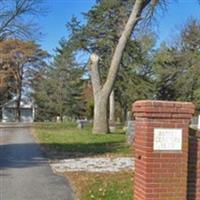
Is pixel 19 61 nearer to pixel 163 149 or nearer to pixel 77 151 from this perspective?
pixel 77 151

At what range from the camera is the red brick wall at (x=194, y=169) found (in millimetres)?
8523

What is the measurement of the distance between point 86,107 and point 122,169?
215 feet

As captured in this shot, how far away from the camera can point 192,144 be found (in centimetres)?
852

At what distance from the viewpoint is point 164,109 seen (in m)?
8.12

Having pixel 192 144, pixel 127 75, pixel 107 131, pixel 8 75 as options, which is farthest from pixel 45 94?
pixel 192 144

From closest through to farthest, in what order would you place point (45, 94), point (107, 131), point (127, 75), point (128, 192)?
point (128, 192) < point (107, 131) < point (127, 75) < point (45, 94)

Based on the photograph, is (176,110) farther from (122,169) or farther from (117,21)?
(117,21)

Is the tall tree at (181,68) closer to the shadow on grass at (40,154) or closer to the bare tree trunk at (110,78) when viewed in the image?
the bare tree trunk at (110,78)

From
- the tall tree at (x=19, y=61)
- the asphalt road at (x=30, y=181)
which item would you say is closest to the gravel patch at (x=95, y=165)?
the asphalt road at (x=30, y=181)

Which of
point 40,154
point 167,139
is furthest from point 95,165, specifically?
point 167,139

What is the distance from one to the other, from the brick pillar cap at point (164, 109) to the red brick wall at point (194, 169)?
19.1 inches

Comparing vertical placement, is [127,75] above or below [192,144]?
above

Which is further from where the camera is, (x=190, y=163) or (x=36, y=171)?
(x=36, y=171)

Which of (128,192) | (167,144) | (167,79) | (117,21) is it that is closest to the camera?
(167,144)
